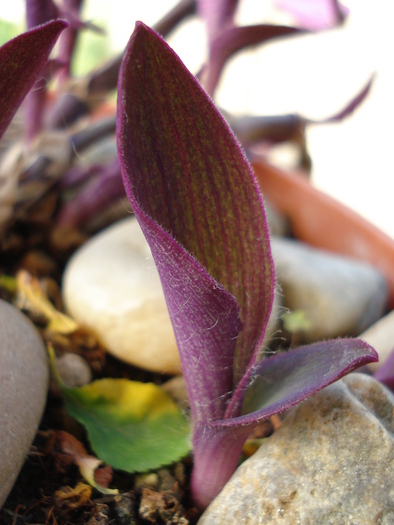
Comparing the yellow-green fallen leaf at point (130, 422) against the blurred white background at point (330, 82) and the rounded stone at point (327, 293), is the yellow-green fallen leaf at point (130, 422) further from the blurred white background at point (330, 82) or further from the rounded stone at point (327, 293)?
the blurred white background at point (330, 82)

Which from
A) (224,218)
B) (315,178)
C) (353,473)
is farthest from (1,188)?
(315,178)

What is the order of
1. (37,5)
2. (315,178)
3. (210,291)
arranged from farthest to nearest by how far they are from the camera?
1. (315,178)
2. (37,5)
3. (210,291)

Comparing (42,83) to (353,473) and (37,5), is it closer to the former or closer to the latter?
(37,5)

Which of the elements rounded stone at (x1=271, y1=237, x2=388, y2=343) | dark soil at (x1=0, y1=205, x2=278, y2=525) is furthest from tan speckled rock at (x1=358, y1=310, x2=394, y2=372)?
dark soil at (x1=0, y1=205, x2=278, y2=525)

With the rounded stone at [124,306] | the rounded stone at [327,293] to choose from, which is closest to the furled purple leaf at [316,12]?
the rounded stone at [327,293]

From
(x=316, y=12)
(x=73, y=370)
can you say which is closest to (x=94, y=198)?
(x=73, y=370)

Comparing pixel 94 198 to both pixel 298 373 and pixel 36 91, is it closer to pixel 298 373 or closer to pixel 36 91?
pixel 36 91

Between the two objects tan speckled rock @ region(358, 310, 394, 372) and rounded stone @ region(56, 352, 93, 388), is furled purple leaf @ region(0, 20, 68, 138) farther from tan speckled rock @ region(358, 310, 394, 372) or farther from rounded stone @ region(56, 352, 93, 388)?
tan speckled rock @ region(358, 310, 394, 372)
